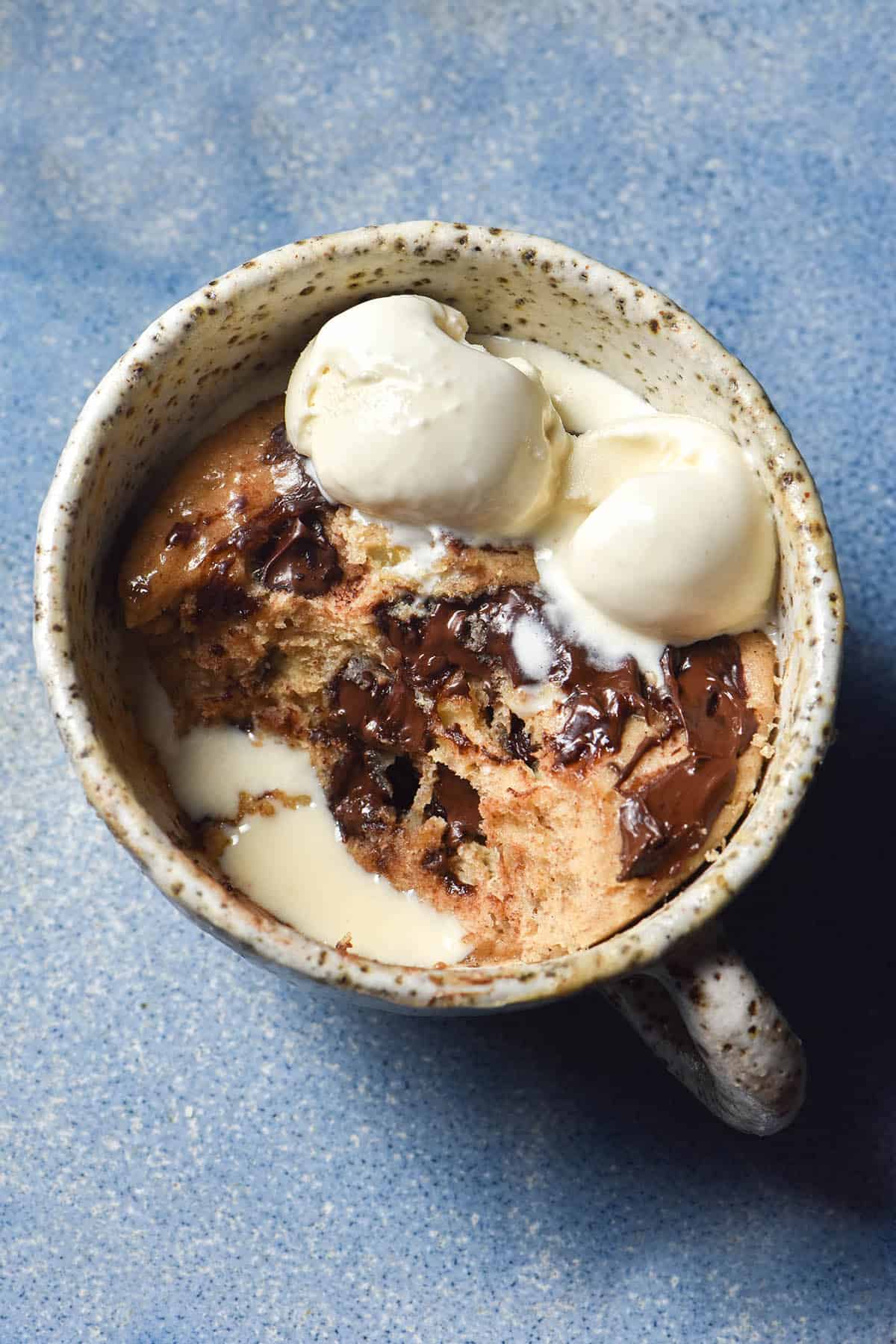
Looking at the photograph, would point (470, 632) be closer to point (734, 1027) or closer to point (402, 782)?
point (402, 782)

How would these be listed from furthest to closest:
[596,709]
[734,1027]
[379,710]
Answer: [379,710] → [596,709] → [734,1027]

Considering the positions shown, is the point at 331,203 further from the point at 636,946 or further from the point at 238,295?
the point at 636,946

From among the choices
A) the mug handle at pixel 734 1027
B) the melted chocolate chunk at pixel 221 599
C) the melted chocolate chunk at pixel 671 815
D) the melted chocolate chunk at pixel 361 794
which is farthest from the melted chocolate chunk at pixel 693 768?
the melted chocolate chunk at pixel 221 599

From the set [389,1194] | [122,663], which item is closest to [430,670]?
[122,663]

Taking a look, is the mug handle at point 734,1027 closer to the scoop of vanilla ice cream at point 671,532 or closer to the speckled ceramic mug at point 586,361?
the speckled ceramic mug at point 586,361

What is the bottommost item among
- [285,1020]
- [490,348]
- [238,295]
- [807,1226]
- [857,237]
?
[807,1226]

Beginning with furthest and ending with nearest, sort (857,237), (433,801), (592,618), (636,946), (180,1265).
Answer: (857,237) → (180,1265) → (433,801) → (592,618) → (636,946)

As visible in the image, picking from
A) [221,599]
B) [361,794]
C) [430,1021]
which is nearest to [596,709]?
[361,794]
